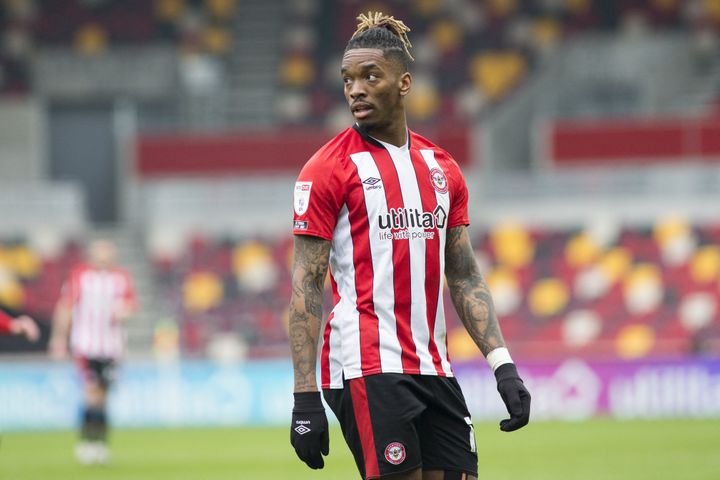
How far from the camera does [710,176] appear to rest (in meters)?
22.1

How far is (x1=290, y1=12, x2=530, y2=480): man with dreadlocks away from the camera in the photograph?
466 cm

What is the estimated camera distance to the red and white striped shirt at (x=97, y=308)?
13.3 metres

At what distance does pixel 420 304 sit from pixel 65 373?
1467 cm

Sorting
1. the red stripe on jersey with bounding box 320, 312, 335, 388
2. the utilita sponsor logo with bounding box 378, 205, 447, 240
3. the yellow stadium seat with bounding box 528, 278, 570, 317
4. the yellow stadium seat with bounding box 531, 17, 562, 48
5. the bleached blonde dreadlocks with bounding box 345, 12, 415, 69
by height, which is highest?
the yellow stadium seat with bounding box 531, 17, 562, 48

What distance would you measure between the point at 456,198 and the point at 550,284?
17.9 metres

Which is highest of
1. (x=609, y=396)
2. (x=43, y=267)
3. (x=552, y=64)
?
(x=552, y=64)

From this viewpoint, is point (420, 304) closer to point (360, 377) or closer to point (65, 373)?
point (360, 377)

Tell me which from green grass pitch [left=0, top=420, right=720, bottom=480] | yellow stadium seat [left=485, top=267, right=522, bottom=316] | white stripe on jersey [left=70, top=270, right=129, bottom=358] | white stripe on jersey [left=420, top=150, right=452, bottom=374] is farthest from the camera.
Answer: yellow stadium seat [left=485, top=267, right=522, bottom=316]

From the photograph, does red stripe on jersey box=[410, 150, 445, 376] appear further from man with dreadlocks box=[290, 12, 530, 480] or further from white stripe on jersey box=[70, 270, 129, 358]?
white stripe on jersey box=[70, 270, 129, 358]

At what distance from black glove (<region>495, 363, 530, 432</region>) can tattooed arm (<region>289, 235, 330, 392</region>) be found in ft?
2.19

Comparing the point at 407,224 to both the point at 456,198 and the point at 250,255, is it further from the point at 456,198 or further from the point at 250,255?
the point at 250,255

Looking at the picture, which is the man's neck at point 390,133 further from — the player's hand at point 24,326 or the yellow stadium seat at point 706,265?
the yellow stadium seat at point 706,265

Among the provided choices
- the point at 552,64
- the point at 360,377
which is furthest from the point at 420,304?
the point at 552,64

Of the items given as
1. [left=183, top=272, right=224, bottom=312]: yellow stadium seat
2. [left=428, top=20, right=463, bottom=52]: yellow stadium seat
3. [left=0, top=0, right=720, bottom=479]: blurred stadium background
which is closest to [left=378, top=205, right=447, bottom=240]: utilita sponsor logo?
[left=0, top=0, right=720, bottom=479]: blurred stadium background
